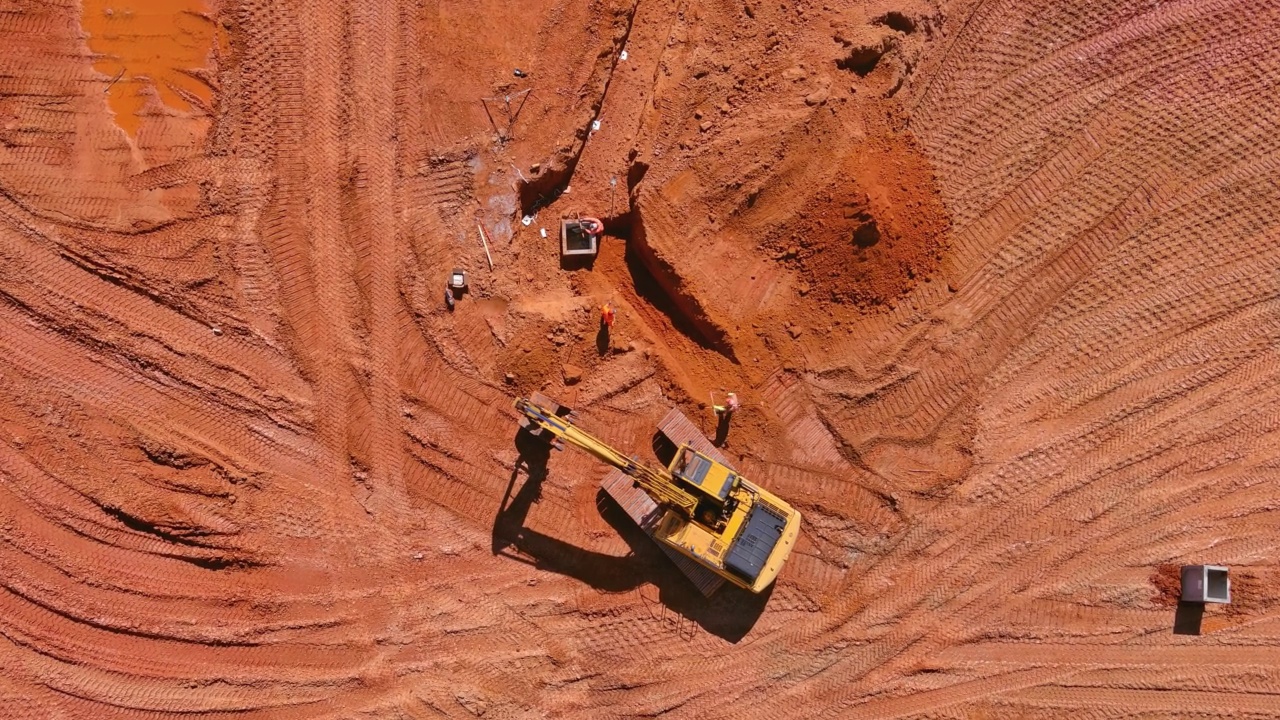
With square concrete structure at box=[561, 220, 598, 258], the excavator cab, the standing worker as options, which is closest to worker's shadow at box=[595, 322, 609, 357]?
square concrete structure at box=[561, 220, 598, 258]

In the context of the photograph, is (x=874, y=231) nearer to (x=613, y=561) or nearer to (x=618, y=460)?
(x=618, y=460)

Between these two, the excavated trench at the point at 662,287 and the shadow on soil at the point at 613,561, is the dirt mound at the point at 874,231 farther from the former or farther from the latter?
the shadow on soil at the point at 613,561

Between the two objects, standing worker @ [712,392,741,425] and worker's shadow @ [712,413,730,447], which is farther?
worker's shadow @ [712,413,730,447]

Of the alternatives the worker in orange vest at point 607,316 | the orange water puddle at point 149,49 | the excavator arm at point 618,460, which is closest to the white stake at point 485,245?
the worker in orange vest at point 607,316

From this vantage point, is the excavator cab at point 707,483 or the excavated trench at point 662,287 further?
the excavated trench at point 662,287

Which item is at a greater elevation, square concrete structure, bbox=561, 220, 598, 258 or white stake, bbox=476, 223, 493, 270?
square concrete structure, bbox=561, 220, 598, 258

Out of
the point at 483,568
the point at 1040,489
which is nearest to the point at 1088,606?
the point at 1040,489

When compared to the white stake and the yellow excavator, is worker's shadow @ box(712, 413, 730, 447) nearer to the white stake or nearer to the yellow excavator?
the yellow excavator
